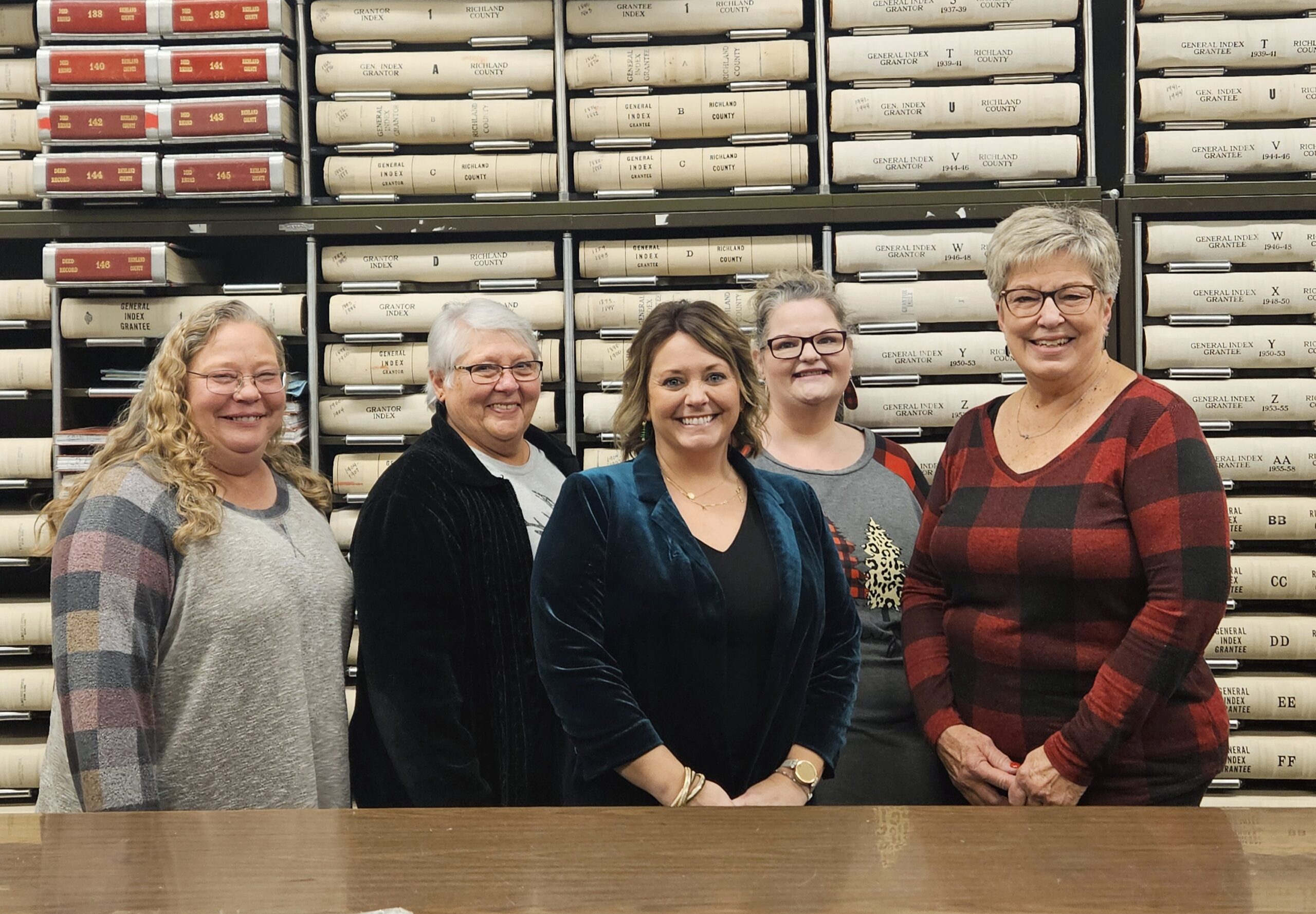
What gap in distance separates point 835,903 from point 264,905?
0.49 metres

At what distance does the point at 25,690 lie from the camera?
3.12m

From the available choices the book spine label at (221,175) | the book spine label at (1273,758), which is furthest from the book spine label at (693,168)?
the book spine label at (1273,758)

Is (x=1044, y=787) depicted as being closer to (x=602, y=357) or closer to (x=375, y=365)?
(x=602, y=357)

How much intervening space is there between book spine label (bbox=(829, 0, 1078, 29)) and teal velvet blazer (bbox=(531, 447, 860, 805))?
1965mm

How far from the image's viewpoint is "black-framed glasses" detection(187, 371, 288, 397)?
195 cm

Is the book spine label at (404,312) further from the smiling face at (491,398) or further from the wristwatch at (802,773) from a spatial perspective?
the wristwatch at (802,773)

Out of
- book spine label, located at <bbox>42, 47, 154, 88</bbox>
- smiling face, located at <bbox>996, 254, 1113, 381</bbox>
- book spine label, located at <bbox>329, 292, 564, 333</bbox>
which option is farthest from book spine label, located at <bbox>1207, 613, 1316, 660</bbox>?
book spine label, located at <bbox>42, 47, 154, 88</bbox>

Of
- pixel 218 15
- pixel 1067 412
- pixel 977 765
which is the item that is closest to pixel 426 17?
pixel 218 15

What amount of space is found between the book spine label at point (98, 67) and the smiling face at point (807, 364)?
6.65ft

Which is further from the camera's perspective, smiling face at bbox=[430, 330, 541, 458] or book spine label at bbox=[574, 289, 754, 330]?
book spine label at bbox=[574, 289, 754, 330]

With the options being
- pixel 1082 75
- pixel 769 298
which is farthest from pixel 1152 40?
pixel 769 298

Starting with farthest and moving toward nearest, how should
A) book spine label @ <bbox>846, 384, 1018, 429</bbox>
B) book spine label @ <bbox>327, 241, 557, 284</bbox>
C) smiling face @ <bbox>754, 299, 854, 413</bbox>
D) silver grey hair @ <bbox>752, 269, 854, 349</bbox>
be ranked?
book spine label @ <bbox>327, 241, 557, 284</bbox>
book spine label @ <bbox>846, 384, 1018, 429</bbox>
silver grey hair @ <bbox>752, 269, 854, 349</bbox>
smiling face @ <bbox>754, 299, 854, 413</bbox>

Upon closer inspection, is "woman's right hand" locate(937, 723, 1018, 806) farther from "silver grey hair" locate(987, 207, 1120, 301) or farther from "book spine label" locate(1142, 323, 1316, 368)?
"book spine label" locate(1142, 323, 1316, 368)

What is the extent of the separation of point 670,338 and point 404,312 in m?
1.58
